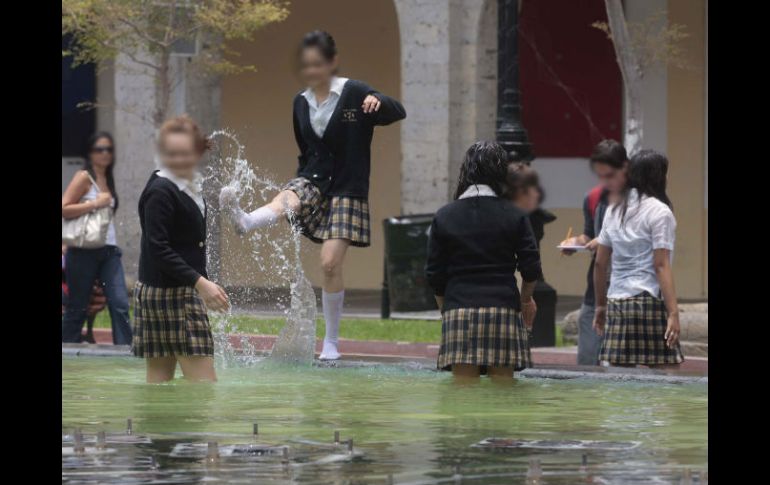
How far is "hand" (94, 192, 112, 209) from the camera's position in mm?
15008

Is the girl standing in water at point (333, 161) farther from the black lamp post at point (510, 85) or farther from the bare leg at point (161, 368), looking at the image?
the black lamp post at point (510, 85)

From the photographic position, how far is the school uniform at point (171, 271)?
997 centimetres

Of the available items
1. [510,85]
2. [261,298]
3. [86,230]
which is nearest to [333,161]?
[86,230]

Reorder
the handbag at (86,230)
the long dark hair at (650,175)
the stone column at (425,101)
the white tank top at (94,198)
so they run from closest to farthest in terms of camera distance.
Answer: the long dark hair at (650,175)
the handbag at (86,230)
the white tank top at (94,198)
the stone column at (425,101)

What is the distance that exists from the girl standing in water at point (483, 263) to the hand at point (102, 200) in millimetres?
5119

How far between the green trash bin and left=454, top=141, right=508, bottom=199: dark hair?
997 centimetres

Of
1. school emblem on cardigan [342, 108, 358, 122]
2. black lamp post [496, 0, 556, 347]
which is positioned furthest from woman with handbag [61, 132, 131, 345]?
black lamp post [496, 0, 556, 347]

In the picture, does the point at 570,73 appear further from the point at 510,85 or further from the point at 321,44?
the point at 321,44

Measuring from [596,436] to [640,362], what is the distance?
110 inches

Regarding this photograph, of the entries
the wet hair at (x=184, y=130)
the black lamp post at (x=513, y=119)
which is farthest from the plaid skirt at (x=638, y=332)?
the black lamp post at (x=513, y=119)

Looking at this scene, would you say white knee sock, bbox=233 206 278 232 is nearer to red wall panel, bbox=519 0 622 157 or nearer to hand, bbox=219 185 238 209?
hand, bbox=219 185 238 209

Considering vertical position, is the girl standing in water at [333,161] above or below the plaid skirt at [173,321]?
above

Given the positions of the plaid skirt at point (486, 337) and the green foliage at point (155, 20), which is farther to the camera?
the green foliage at point (155, 20)
